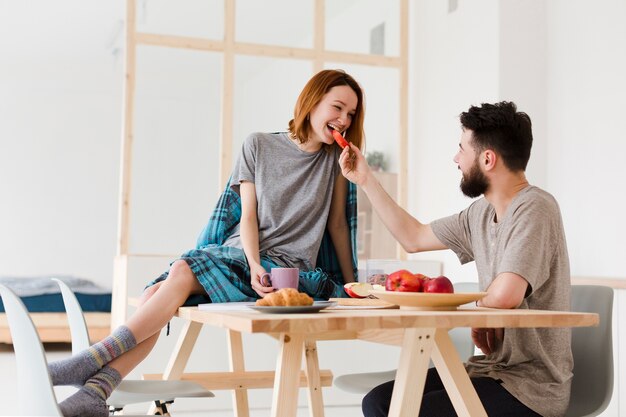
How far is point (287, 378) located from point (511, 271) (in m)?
0.57

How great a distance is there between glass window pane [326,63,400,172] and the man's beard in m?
3.03

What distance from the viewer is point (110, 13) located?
6590 millimetres

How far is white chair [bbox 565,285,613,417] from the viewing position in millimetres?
1897

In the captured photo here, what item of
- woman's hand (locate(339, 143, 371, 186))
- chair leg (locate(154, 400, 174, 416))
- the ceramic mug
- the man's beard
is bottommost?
chair leg (locate(154, 400, 174, 416))

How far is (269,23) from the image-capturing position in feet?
15.5

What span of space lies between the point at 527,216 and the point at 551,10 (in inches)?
115

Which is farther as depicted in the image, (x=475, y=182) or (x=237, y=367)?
(x=237, y=367)

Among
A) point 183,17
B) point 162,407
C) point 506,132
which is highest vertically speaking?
point 183,17

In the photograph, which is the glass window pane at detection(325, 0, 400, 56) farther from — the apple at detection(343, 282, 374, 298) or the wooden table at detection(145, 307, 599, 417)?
the wooden table at detection(145, 307, 599, 417)

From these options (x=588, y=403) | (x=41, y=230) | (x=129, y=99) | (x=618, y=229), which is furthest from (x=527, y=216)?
(x=41, y=230)

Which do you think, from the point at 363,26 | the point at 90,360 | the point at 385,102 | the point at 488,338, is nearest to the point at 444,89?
the point at 385,102

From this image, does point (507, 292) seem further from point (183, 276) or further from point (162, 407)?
point (162, 407)

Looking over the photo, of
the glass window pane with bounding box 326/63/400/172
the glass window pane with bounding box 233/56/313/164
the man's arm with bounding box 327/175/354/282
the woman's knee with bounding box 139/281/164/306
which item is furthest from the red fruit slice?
the glass window pane with bounding box 326/63/400/172

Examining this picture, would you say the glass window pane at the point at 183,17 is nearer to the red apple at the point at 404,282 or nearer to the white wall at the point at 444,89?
the white wall at the point at 444,89
